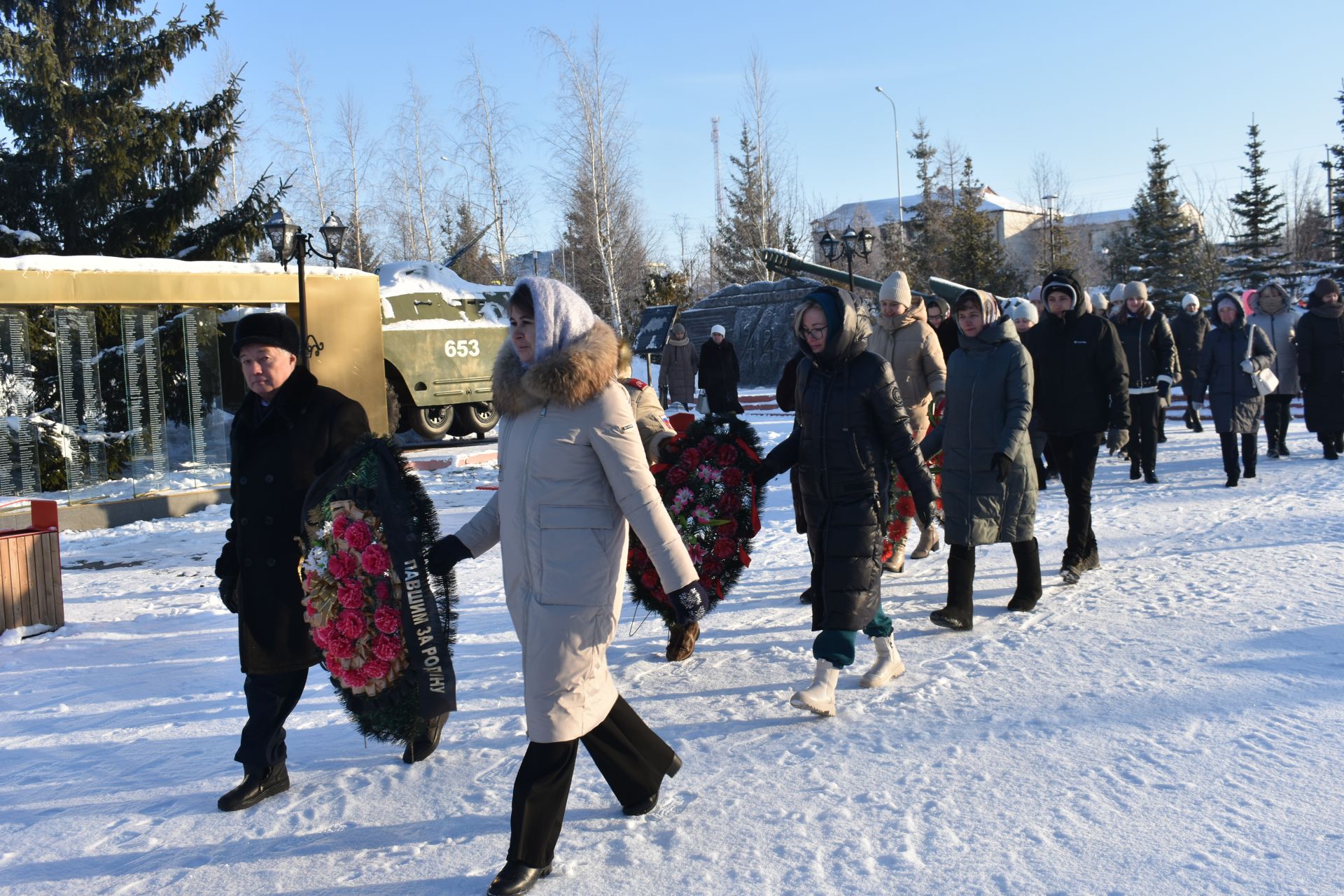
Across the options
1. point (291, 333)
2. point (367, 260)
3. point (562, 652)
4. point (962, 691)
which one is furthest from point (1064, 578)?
point (367, 260)

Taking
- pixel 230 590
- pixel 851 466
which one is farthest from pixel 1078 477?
pixel 230 590

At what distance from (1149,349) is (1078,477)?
16.0 ft

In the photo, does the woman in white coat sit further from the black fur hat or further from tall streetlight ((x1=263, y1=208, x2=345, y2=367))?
tall streetlight ((x1=263, y1=208, x2=345, y2=367))

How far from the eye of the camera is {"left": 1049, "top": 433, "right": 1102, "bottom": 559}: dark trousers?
6.36m

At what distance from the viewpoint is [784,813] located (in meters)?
3.42

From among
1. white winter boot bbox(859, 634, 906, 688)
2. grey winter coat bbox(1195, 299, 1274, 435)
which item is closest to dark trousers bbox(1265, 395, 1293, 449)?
grey winter coat bbox(1195, 299, 1274, 435)

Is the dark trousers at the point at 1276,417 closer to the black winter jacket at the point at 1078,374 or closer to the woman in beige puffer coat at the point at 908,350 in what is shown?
the black winter jacket at the point at 1078,374

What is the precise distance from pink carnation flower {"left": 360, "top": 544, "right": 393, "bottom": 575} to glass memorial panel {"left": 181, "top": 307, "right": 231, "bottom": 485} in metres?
8.76

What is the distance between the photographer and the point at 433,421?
16844 millimetres

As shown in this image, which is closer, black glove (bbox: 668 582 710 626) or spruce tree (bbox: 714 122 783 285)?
black glove (bbox: 668 582 710 626)

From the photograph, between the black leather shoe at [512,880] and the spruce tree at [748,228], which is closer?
the black leather shoe at [512,880]

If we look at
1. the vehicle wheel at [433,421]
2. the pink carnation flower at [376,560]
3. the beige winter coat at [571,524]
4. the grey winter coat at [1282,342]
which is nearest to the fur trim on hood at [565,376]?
the beige winter coat at [571,524]

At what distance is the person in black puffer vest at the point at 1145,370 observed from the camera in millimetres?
10195

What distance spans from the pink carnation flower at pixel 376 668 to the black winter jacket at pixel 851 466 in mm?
1722
